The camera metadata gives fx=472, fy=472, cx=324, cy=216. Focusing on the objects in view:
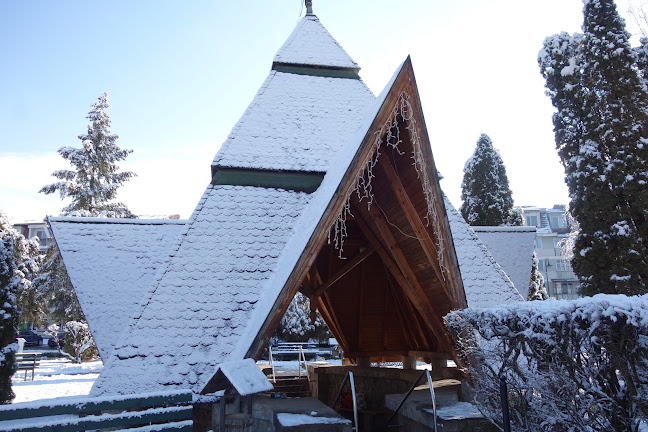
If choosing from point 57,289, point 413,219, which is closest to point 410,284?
point 413,219

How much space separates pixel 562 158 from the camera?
53.0ft

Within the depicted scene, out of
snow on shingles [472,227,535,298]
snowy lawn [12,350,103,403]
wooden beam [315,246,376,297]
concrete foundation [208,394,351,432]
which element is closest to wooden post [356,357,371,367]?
wooden beam [315,246,376,297]

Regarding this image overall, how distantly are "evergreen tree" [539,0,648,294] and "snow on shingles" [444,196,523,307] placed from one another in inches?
264

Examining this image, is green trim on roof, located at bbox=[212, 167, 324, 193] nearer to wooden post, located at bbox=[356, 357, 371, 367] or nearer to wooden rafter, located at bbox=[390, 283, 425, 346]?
wooden rafter, located at bbox=[390, 283, 425, 346]

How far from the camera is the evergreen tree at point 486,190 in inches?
889

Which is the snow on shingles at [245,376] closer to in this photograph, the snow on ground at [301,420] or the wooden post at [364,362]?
the snow on ground at [301,420]

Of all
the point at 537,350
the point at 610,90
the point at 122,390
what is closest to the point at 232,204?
the point at 122,390

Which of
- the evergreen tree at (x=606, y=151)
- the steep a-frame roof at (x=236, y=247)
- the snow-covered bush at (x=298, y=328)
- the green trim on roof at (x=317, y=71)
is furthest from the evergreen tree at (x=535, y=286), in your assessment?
the steep a-frame roof at (x=236, y=247)

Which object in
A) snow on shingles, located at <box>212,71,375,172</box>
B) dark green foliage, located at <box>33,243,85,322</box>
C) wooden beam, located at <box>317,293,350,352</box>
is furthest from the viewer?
dark green foliage, located at <box>33,243,85,322</box>

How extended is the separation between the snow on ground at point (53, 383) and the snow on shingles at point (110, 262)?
19.5ft

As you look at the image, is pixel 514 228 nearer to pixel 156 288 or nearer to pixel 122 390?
pixel 156 288

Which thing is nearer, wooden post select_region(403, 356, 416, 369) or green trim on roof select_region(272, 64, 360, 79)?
wooden post select_region(403, 356, 416, 369)

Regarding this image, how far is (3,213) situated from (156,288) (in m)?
15.5

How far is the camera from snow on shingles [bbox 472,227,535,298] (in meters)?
10.1
